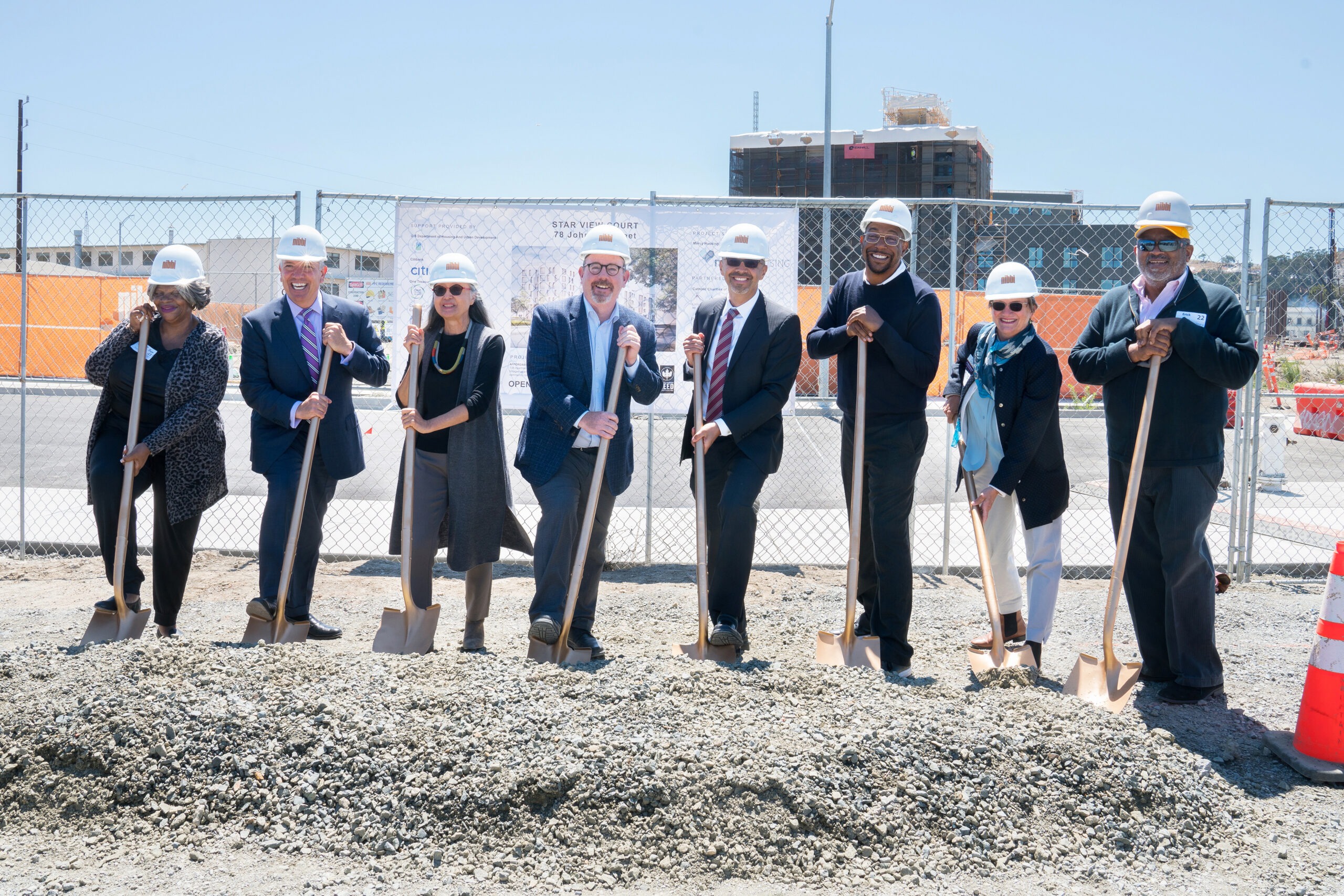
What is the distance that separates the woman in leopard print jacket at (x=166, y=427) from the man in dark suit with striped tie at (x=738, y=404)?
2.48 meters

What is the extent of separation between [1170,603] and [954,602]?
198 cm

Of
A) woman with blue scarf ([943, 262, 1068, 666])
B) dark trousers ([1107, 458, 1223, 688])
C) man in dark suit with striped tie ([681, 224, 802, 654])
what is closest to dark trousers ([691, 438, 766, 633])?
man in dark suit with striped tie ([681, 224, 802, 654])

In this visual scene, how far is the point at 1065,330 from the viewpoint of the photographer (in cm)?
1981

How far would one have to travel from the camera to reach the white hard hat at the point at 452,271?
4957 mm

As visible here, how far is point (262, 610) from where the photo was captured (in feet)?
16.2

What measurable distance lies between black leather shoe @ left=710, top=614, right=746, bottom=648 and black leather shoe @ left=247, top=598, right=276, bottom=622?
2187 mm

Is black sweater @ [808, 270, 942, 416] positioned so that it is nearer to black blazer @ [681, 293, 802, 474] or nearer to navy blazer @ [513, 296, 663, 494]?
black blazer @ [681, 293, 802, 474]

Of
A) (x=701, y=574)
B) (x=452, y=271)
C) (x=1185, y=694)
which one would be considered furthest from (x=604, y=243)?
(x=1185, y=694)

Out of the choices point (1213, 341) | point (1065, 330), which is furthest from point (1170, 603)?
point (1065, 330)

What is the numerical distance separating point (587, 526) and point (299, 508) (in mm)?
1487

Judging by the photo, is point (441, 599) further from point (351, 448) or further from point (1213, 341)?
point (1213, 341)

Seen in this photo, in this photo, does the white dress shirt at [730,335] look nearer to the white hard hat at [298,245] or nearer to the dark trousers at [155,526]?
the white hard hat at [298,245]

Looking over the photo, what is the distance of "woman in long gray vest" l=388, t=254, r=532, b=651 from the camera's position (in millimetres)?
5012

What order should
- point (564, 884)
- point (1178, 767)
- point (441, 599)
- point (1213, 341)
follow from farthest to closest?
point (441, 599) < point (1213, 341) < point (1178, 767) < point (564, 884)
